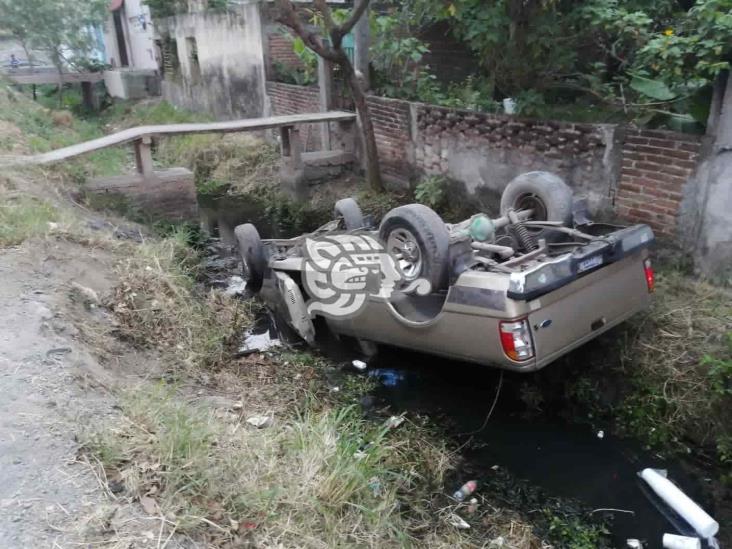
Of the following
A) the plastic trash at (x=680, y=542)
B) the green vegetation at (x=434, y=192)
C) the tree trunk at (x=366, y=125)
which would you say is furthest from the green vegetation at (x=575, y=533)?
Result: the tree trunk at (x=366, y=125)

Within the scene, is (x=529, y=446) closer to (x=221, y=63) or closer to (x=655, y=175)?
(x=655, y=175)

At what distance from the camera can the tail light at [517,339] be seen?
3598mm

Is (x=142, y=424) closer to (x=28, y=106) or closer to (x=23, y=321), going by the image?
(x=23, y=321)

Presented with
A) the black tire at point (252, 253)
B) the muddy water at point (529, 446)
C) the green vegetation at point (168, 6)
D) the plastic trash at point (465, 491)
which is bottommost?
the muddy water at point (529, 446)

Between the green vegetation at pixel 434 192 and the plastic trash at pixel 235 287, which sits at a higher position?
the green vegetation at pixel 434 192

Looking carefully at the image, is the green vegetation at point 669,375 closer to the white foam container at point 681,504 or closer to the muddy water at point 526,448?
the muddy water at point 526,448

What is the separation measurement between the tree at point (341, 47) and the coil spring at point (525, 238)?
Answer: 14.7 ft

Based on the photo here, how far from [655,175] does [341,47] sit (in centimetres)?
496

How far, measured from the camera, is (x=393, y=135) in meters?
8.88

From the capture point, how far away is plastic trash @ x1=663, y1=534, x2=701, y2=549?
3270mm

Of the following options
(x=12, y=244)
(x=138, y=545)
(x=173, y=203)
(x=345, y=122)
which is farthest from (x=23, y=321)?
(x=345, y=122)

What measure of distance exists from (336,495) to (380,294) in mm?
1939

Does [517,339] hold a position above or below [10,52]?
below

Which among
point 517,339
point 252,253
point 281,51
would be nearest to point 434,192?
point 252,253
